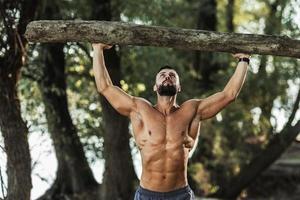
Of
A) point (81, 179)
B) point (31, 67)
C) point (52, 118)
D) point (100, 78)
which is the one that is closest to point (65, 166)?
point (81, 179)

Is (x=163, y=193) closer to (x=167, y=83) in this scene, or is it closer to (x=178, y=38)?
(x=167, y=83)

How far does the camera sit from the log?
5551 millimetres

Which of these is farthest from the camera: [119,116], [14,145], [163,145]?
[119,116]

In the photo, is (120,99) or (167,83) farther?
(120,99)

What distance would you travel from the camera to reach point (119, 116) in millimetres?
10531

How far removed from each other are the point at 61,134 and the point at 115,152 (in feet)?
4.11

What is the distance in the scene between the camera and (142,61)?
11938mm

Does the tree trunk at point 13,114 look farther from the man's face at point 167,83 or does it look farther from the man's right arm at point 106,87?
the man's face at point 167,83

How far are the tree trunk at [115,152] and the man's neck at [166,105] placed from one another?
4748 mm

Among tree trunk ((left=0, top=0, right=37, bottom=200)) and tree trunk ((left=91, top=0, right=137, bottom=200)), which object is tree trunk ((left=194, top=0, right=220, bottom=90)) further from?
tree trunk ((left=0, top=0, right=37, bottom=200))

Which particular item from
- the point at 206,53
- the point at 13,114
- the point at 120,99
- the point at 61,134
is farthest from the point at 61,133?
the point at 120,99

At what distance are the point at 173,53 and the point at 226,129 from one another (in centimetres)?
206

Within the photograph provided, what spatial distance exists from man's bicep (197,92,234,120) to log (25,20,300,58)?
374 millimetres

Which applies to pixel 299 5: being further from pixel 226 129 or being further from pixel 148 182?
pixel 148 182
